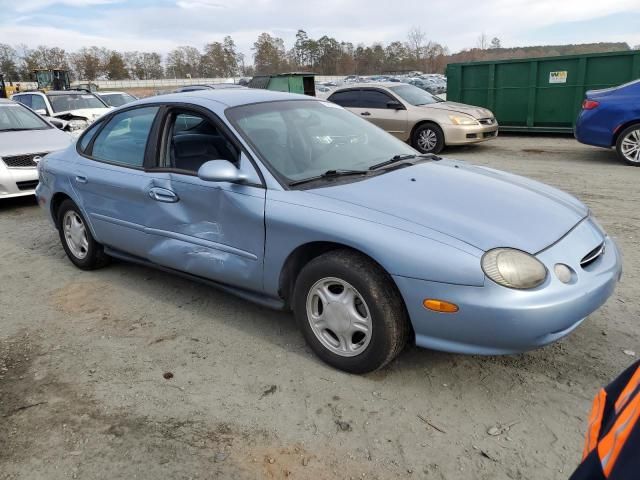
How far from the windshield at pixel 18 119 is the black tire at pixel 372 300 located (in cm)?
732

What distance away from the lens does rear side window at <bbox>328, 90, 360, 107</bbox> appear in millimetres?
11492

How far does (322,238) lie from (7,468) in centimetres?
183

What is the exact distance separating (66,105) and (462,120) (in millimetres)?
9721

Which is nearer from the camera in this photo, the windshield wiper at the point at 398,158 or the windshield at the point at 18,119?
the windshield wiper at the point at 398,158

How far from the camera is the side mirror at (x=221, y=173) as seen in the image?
10.2ft

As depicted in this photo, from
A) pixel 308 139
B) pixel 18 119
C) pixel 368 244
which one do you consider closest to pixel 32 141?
pixel 18 119

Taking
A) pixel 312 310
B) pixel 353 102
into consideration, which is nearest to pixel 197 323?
pixel 312 310

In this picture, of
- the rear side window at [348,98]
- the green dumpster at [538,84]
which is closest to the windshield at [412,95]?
the rear side window at [348,98]

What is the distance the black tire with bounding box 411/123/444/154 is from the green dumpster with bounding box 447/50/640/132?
12.2 ft

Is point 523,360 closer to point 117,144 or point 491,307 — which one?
point 491,307

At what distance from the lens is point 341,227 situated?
2.80 metres

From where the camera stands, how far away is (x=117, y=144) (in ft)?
13.9

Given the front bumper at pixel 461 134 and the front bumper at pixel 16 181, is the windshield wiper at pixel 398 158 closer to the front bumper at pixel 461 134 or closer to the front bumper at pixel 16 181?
the front bumper at pixel 16 181

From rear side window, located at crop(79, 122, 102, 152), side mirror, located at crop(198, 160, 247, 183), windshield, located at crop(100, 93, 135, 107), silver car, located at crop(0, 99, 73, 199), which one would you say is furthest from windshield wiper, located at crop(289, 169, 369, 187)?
windshield, located at crop(100, 93, 135, 107)
